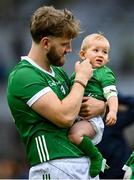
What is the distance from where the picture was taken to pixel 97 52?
4.61 metres

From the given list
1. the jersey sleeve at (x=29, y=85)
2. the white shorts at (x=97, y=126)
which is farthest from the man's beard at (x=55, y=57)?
the white shorts at (x=97, y=126)

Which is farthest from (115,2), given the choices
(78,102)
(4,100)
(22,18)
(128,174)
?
(78,102)

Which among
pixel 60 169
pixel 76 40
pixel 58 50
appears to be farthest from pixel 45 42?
pixel 76 40

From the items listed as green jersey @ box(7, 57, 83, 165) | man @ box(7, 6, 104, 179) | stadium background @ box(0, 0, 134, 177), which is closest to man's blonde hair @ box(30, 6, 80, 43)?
man @ box(7, 6, 104, 179)

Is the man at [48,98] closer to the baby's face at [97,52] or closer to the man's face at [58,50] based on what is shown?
the man's face at [58,50]

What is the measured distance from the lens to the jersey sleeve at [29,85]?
168 inches

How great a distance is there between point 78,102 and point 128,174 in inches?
32.2

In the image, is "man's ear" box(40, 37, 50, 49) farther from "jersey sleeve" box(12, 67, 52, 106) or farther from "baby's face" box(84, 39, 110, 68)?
"baby's face" box(84, 39, 110, 68)

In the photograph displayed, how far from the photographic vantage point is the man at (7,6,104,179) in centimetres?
425

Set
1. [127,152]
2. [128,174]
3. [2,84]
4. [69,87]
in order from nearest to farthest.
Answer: [69,87], [128,174], [127,152], [2,84]

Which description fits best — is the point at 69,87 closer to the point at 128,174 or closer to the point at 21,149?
the point at 128,174

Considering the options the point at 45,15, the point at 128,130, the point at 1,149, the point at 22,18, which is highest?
the point at 45,15

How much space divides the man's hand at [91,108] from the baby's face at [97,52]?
0.21 metres

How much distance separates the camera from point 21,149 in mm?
7559
